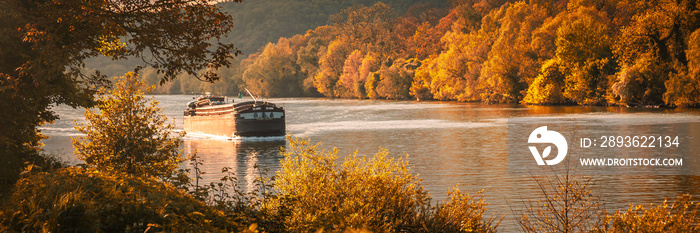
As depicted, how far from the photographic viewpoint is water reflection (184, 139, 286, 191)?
2861cm

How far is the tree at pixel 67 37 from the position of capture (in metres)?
10.6

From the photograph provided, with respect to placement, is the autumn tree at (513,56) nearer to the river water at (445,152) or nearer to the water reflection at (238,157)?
the river water at (445,152)

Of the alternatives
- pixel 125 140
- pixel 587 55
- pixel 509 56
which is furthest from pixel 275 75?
pixel 125 140

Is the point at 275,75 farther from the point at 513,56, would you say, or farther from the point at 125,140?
Answer: the point at 125,140

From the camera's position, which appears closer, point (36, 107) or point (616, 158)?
point (36, 107)

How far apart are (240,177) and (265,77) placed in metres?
122

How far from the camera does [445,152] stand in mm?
36688

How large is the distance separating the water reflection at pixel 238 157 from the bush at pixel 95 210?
15.8 metres

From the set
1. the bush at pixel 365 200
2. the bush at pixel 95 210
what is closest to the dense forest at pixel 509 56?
the bush at pixel 365 200

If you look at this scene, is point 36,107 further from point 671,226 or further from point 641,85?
point 641,85

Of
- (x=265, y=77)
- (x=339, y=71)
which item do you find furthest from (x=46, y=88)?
(x=265, y=77)

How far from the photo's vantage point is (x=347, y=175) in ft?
40.0

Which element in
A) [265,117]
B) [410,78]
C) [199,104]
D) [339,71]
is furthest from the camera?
[339,71]

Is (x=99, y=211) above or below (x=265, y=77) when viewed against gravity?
below
